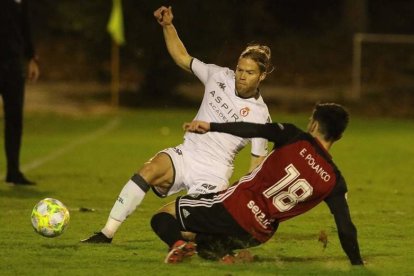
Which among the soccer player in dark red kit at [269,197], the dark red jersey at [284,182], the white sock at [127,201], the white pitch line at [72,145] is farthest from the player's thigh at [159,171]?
the white pitch line at [72,145]

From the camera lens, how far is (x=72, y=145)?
18.7 m

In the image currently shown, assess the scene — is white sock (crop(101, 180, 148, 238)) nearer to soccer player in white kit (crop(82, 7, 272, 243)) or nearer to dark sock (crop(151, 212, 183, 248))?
soccer player in white kit (crop(82, 7, 272, 243))

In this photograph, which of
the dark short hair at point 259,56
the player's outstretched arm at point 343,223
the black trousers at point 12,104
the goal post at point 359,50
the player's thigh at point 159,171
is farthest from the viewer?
the goal post at point 359,50

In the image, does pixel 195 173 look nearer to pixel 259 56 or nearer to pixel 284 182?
pixel 259 56

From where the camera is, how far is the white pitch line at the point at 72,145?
15.4 m

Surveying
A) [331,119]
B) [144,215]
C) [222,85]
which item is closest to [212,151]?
[222,85]

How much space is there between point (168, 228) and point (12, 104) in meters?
5.35

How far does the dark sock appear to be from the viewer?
7.79 m

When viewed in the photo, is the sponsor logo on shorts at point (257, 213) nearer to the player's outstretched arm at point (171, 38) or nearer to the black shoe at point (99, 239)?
the black shoe at point (99, 239)

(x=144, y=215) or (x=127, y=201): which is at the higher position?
(x=127, y=201)

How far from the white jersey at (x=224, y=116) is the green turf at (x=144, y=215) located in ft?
2.55

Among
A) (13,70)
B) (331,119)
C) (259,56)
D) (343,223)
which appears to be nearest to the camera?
(331,119)

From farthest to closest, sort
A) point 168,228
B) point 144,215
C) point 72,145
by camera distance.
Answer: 1. point 72,145
2. point 144,215
3. point 168,228

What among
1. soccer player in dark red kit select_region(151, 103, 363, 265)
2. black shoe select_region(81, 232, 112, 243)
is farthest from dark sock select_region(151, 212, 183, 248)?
black shoe select_region(81, 232, 112, 243)
